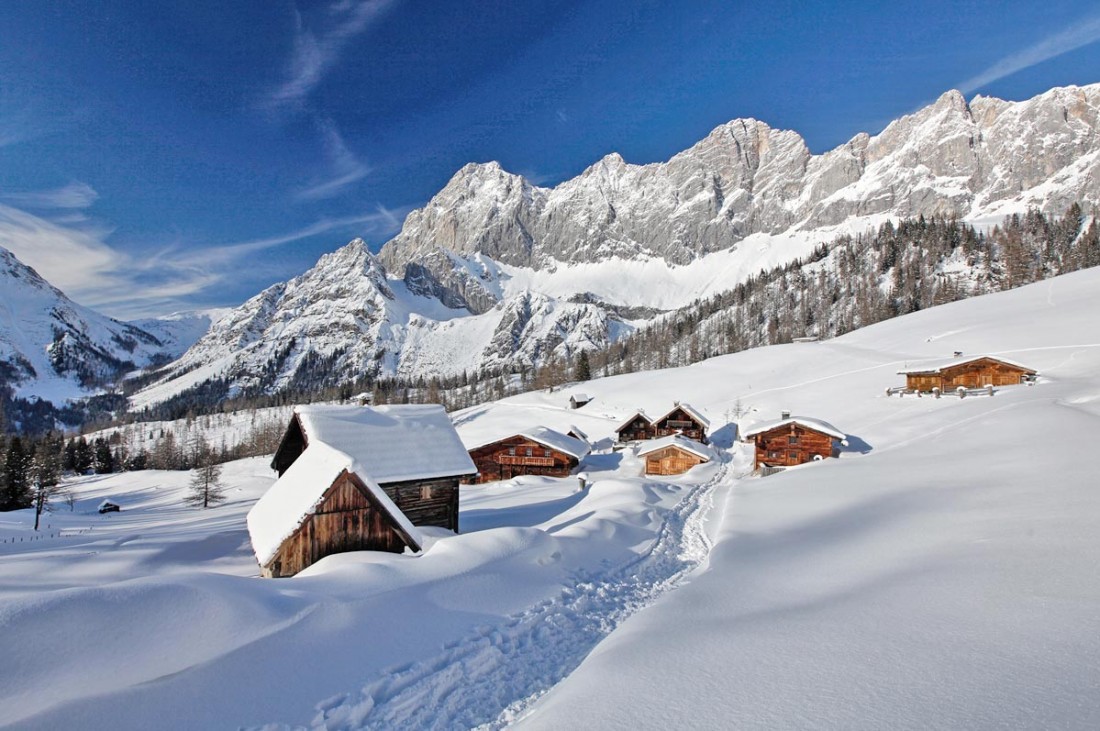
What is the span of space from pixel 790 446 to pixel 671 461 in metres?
10.6

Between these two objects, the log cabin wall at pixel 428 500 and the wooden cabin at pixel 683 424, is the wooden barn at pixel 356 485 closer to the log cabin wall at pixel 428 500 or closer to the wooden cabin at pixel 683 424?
the log cabin wall at pixel 428 500

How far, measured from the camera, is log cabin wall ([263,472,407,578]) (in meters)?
15.3

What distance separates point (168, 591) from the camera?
27.4 feet

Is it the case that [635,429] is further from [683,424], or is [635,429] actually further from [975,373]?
[975,373]

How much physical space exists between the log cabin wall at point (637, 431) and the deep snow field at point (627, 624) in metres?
48.3

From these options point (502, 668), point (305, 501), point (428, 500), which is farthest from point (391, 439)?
point (502, 668)

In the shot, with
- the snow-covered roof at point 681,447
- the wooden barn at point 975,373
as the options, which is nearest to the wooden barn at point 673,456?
the snow-covered roof at point 681,447

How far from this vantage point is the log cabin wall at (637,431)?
71.3 m

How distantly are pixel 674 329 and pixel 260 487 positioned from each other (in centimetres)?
15022

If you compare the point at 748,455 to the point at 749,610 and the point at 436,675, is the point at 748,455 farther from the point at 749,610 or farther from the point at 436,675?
the point at 436,675

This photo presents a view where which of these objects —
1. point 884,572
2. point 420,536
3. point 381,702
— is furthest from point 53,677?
point 884,572

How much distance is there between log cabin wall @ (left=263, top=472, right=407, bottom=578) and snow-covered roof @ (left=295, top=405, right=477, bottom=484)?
328 centimetres

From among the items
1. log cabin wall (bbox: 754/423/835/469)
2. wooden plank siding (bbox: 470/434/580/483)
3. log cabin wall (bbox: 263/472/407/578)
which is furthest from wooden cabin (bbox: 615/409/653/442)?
log cabin wall (bbox: 263/472/407/578)

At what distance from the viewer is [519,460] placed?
56312 millimetres
